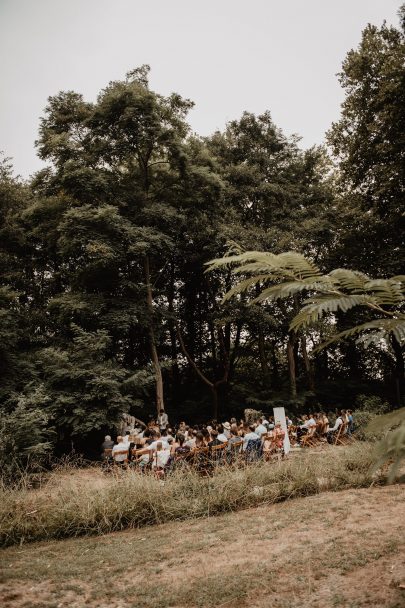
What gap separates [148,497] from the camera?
781 cm

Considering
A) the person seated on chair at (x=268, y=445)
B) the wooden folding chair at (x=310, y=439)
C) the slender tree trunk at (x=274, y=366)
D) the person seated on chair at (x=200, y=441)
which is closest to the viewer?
the person seated on chair at (x=200, y=441)

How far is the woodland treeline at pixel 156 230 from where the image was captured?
16219 mm

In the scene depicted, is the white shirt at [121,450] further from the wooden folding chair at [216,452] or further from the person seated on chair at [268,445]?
the person seated on chair at [268,445]

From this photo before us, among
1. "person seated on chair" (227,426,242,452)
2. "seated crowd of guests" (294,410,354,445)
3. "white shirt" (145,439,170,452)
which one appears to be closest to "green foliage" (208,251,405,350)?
"white shirt" (145,439,170,452)

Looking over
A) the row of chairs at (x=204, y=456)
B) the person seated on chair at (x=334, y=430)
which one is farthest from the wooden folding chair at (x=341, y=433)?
the row of chairs at (x=204, y=456)

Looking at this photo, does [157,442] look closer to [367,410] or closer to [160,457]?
[160,457]

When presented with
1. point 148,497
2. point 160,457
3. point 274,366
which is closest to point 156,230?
point 160,457

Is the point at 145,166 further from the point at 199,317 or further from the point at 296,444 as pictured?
the point at 296,444

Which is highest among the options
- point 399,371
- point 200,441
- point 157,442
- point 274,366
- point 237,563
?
point 274,366

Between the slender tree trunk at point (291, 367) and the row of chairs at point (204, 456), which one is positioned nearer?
the row of chairs at point (204, 456)

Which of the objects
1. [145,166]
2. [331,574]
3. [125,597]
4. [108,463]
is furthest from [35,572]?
[145,166]

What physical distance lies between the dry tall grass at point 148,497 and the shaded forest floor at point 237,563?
38 centimetres

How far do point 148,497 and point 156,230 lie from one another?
45.7 feet

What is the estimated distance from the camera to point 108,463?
11.6m
